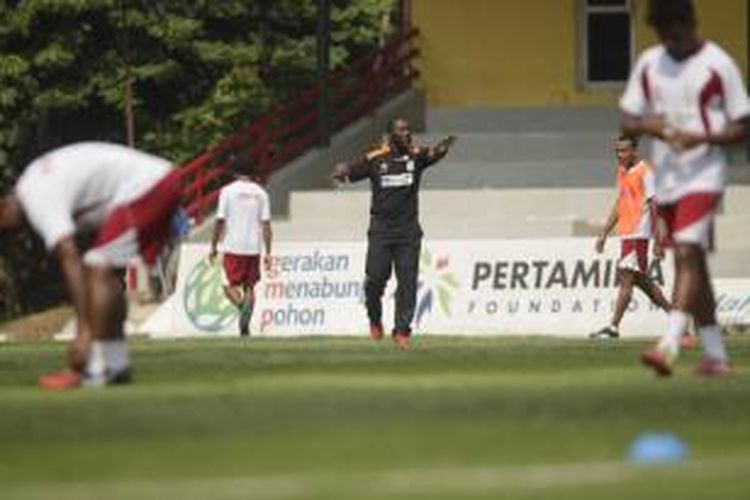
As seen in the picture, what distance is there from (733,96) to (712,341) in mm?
1482

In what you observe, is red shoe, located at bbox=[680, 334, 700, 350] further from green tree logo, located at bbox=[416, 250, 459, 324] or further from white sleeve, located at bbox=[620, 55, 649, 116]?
green tree logo, located at bbox=[416, 250, 459, 324]

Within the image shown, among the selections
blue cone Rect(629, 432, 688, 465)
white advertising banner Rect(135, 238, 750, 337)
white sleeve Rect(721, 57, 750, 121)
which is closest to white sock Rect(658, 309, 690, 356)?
white sleeve Rect(721, 57, 750, 121)

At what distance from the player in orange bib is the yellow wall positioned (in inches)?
570

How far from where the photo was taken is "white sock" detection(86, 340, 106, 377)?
569 inches

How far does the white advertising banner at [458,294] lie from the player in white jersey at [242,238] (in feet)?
4.50

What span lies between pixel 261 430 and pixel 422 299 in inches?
715

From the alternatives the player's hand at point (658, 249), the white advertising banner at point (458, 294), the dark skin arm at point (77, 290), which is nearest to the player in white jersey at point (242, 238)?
the white advertising banner at point (458, 294)

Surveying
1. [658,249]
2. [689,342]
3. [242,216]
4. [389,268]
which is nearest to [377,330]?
[389,268]

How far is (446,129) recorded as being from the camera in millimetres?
38219

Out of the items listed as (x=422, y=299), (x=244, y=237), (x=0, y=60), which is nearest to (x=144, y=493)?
(x=244, y=237)

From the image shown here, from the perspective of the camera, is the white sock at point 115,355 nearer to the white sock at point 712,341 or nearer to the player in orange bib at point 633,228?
the white sock at point 712,341

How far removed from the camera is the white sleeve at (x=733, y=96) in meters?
14.5

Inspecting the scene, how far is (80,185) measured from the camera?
14.4m

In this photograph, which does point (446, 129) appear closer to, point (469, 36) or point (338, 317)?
point (469, 36)
